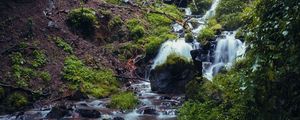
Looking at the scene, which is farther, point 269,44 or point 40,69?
point 40,69

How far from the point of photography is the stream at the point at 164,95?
46.2ft

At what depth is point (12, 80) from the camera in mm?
16500

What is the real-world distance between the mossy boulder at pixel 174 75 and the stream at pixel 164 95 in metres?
0.43

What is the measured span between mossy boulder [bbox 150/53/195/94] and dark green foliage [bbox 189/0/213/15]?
38.2 feet

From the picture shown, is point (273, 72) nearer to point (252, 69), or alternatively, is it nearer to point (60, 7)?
point (252, 69)

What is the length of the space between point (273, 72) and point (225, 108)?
9.81 ft

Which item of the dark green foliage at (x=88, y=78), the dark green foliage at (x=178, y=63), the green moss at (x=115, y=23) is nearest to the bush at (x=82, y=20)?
the green moss at (x=115, y=23)

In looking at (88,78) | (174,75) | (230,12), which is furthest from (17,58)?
(230,12)

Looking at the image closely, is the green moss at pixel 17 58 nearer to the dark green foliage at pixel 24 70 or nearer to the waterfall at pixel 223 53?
the dark green foliage at pixel 24 70

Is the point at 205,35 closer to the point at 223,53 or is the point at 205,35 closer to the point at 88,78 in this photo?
the point at 223,53

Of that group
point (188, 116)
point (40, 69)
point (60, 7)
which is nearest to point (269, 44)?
point (188, 116)

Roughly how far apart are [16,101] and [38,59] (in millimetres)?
3370

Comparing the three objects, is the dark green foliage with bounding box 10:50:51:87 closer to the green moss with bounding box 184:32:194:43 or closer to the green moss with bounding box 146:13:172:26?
the green moss with bounding box 184:32:194:43

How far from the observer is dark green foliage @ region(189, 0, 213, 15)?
29.0 metres
